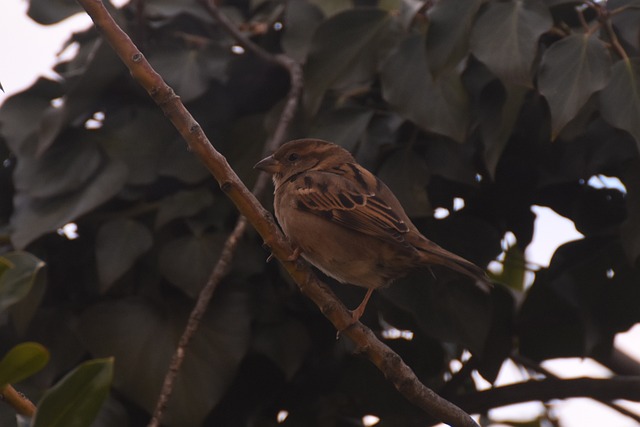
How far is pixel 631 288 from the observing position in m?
2.55

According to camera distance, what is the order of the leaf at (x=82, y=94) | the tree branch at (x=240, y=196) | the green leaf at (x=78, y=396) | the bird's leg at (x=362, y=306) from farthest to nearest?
the leaf at (x=82, y=94), the bird's leg at (x=362, y=306), the tree branch at (x=240, y=196), the green leaf at (x=78, y=396)

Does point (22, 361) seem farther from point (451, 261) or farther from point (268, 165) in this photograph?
point (268, 165)

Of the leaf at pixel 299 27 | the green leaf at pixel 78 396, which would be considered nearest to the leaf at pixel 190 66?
the leaf at pixel 299 27

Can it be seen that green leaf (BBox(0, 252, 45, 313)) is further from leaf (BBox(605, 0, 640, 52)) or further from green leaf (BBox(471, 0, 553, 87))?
leaf (BBox(605, 0, 640, 52))

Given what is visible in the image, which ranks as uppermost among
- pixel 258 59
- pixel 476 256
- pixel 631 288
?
pixel 258 59

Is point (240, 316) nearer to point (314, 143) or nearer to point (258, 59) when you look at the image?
point (314, 143)

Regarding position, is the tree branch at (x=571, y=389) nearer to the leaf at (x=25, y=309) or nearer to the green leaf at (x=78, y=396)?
the leaf at (x=25, y=309)

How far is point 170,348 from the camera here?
2.58 metres

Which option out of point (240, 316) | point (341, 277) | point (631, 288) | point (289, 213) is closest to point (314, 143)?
point (289, 213)

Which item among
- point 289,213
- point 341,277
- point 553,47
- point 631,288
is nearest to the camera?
point 553,47

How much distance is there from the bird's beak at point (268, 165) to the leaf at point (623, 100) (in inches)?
43.0

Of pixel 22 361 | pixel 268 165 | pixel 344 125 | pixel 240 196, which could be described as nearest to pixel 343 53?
pixel 344 125

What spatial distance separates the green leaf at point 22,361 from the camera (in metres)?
1.53

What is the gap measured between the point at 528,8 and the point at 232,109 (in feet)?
3.69
